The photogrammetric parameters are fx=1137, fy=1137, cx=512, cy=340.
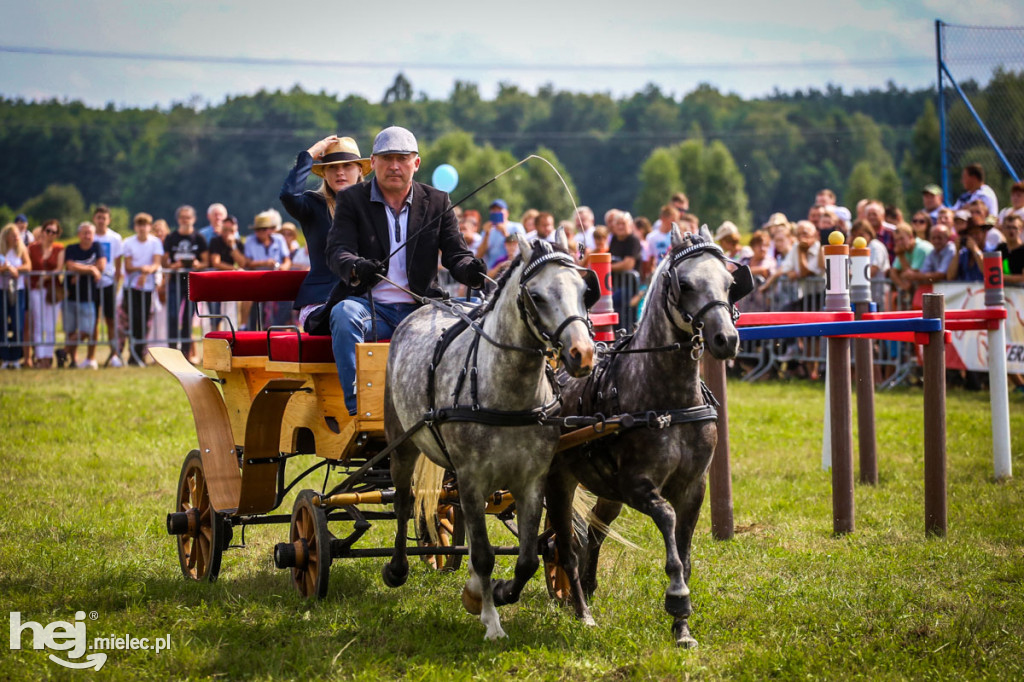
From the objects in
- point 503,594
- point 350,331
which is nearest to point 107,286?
point 350,331

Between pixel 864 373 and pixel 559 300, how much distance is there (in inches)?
186

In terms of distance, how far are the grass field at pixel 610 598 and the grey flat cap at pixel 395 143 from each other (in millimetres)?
2459

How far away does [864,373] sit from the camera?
342 inches

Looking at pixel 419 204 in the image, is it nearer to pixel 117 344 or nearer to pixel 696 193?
pixel 117 344

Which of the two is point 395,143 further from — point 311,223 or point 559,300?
point 559,300

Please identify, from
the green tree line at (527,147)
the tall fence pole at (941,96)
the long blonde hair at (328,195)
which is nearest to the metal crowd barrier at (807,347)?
the tall fence pole at (941,96)

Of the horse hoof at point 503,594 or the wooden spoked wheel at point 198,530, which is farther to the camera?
the wooden spoked wheel at point 198,530

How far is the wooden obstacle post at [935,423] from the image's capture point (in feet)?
23.9

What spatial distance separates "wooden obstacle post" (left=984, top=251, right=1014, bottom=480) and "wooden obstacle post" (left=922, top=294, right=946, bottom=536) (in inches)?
58.5

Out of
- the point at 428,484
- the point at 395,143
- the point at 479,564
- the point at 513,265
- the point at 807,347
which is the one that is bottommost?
the point at 479,564

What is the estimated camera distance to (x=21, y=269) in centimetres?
1730

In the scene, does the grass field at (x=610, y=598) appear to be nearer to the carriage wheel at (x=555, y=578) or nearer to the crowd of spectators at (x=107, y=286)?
the carriage wheel at (x=555, y=578)

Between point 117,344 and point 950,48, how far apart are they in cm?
1329

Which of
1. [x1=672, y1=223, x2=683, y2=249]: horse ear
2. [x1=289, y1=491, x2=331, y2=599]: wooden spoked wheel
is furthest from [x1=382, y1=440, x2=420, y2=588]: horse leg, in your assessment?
[x1=672, y1=223, x2=683, y2=249]: horse ear
